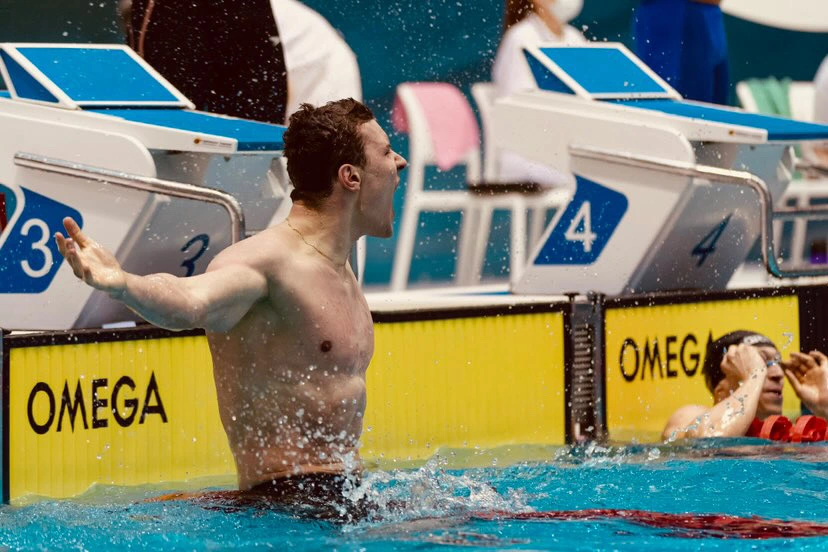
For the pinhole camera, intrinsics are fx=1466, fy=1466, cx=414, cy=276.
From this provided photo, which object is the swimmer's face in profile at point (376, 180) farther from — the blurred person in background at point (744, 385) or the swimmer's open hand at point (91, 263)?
the blurred person in background at point (744, 385)

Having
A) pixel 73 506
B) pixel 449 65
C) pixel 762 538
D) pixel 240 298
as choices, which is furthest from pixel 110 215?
pixel 449 65

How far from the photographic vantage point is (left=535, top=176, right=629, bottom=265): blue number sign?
529 cm

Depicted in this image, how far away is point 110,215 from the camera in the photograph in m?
4.06

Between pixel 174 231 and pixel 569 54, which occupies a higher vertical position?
pixel 569 54

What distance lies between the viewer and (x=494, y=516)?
3.00m

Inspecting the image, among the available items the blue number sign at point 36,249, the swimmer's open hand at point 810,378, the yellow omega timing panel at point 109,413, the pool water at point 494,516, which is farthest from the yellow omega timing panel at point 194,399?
the swimmer's open hand at point 810,378

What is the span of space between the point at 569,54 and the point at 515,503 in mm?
2770

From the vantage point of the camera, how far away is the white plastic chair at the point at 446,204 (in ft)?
22.4

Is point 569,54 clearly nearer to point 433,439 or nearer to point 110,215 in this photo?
point 433,439

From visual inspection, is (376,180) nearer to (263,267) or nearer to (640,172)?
(263,267)

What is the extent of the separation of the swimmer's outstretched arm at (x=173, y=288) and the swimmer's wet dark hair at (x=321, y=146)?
0.85 ft

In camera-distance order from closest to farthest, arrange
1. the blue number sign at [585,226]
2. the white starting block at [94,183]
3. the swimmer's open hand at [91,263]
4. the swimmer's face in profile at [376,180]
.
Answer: the swimmer's open hand at [91,263], the swimmer's face in profile at [376,180], the white starting block at [94,183], the blue number sign at [585,226]

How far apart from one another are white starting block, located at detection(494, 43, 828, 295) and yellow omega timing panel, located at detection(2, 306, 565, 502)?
0.62m

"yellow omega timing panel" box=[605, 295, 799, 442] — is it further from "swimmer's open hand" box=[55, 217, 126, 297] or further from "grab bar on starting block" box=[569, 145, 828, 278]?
"swimmer's open hand" box=[55, 217, 126, 297]
